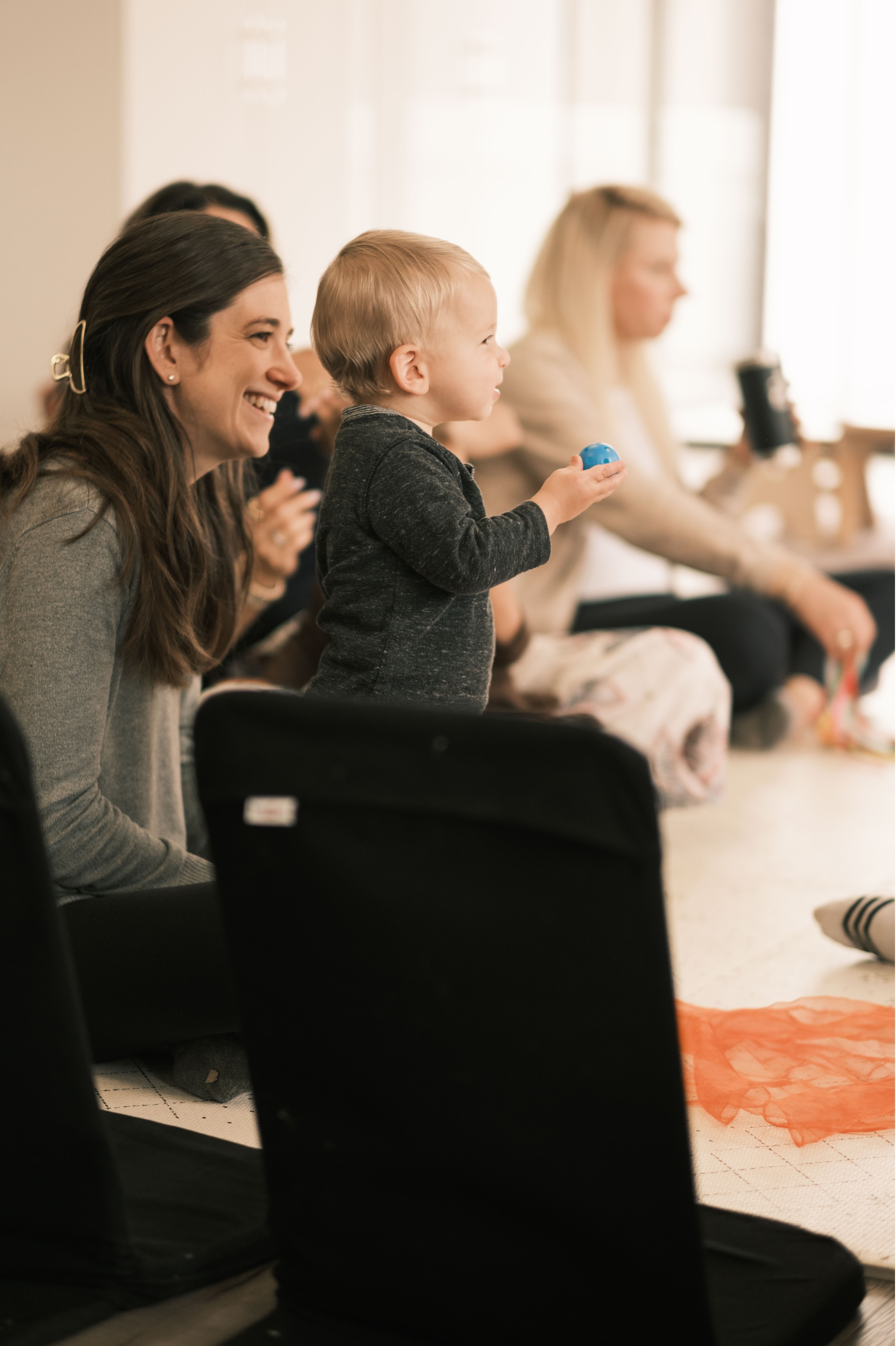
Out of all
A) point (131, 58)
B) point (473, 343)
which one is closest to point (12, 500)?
point (473, 343)

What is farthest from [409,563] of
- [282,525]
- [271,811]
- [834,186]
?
[834,186]

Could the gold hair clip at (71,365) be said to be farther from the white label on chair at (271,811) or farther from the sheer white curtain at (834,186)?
the sheer white curtain at (834,186)

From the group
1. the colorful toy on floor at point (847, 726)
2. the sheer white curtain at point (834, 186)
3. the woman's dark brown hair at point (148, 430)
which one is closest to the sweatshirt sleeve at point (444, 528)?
the woman's dark brown hair at point (148, 430)

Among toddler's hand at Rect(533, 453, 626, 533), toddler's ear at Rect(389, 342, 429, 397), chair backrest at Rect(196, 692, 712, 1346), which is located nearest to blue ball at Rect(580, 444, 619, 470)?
toddler's hand at Rect(533, 453, 626, 533)

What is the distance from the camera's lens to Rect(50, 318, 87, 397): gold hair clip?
136 centimetres

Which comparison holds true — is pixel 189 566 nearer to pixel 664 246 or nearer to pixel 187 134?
pixel 664 246

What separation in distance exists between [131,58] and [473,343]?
7.15ft

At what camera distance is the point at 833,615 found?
2533mm

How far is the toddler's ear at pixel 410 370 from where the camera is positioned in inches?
45.4

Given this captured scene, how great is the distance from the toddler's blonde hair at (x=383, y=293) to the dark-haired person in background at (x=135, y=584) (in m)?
0.21

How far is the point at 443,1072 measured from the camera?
737mm

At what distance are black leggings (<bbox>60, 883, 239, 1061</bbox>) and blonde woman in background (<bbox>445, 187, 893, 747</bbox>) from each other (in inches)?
48.7

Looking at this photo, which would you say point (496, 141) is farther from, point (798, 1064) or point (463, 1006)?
point (463, 1006)

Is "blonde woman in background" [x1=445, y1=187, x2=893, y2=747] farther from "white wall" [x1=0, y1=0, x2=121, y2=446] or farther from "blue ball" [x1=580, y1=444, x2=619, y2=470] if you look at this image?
"blue ball" [x1=580, y1=444, x2=619, y2=470]
